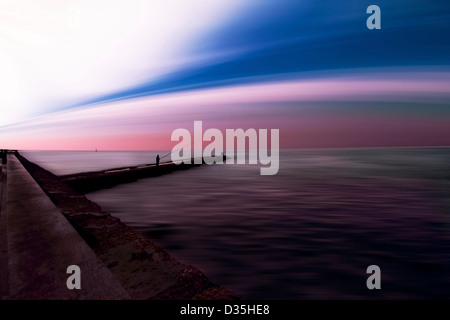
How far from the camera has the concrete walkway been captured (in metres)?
3.17

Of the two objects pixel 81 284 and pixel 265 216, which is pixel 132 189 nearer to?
pixel 265 216

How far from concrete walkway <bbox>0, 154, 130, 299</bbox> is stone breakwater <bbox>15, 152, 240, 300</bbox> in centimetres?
26

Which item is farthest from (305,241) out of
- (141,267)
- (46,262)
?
(46,262)

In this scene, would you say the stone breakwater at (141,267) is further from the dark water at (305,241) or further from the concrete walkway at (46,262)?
the dark water at (305,241)

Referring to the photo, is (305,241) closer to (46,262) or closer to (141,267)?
(141,267)

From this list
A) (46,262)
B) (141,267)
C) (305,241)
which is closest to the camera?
(46,262)

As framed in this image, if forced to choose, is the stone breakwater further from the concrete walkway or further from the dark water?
the dark water

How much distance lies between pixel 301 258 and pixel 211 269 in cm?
205

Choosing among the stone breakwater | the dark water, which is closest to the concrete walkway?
the stone breakwater

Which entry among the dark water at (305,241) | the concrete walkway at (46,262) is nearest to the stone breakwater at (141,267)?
the concrete walkway at (46,262)

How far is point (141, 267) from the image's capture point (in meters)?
4.43

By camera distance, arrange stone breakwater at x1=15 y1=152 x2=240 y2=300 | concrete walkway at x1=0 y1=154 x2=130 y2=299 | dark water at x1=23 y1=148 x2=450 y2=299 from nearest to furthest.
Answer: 1. concrete walkway at x1=0 y1=154 x2=130 y2=299
2. stone breakwater at x1=15 y1=152 x2=240 y2=300
3. dark water at x1=23 y1=148 x2=450 y2=299

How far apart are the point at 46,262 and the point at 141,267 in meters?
1.07

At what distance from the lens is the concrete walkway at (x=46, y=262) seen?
3174 millimetres
